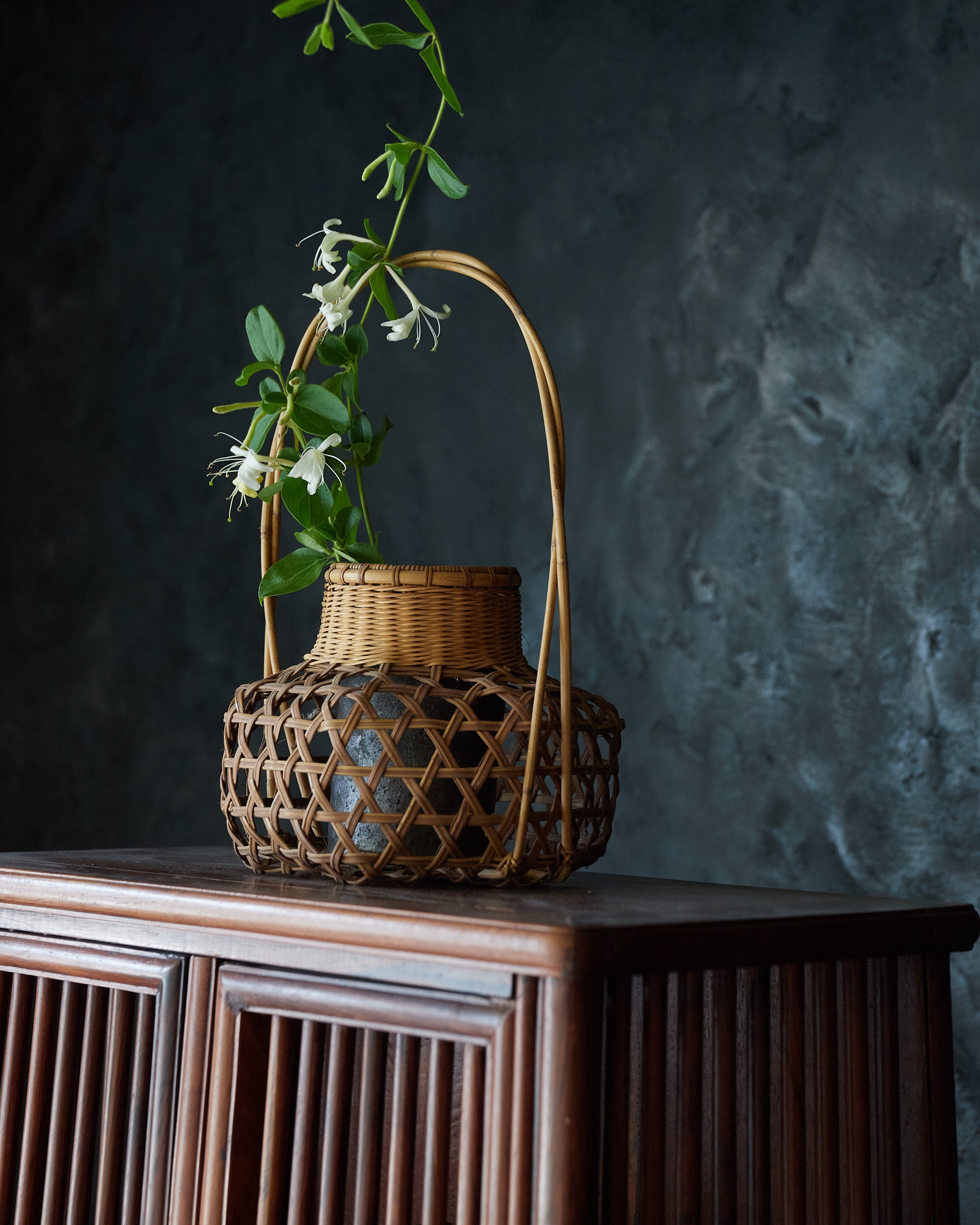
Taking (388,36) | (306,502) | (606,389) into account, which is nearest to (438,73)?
(388,36)

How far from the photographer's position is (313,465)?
1.00 metres

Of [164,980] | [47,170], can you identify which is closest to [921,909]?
[164,980]

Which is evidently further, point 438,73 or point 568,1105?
point 438,73

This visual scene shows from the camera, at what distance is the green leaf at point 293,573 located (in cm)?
103

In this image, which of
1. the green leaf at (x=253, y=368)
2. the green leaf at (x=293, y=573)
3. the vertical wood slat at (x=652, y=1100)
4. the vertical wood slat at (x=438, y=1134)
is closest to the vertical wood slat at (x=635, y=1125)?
the vertical wood slat at (x=652, y=1100)

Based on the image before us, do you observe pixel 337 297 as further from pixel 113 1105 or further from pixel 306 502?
pixel 113 1105

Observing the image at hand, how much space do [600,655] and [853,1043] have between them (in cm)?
79

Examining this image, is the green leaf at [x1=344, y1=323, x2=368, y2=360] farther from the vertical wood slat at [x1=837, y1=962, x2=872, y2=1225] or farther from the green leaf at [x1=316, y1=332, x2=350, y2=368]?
the vertical wood slat at [x1=837, y1=962, x2=872, y2=1225]

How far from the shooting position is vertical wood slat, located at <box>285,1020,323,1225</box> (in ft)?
2.63

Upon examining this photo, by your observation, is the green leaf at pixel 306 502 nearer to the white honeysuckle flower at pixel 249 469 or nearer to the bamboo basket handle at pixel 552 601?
the white honeysuckle flower at pixel 249 469

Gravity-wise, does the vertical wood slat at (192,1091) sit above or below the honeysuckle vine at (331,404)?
below

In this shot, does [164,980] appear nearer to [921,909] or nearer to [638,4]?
[921,909]

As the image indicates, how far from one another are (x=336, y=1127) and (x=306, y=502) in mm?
476

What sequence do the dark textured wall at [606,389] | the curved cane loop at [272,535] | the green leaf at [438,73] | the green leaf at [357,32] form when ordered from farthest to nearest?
the dark textured wall at [606,389] < the curved cane loop at [272,535] < the green leaf at [438,73] < the green leaf at [357,32]
